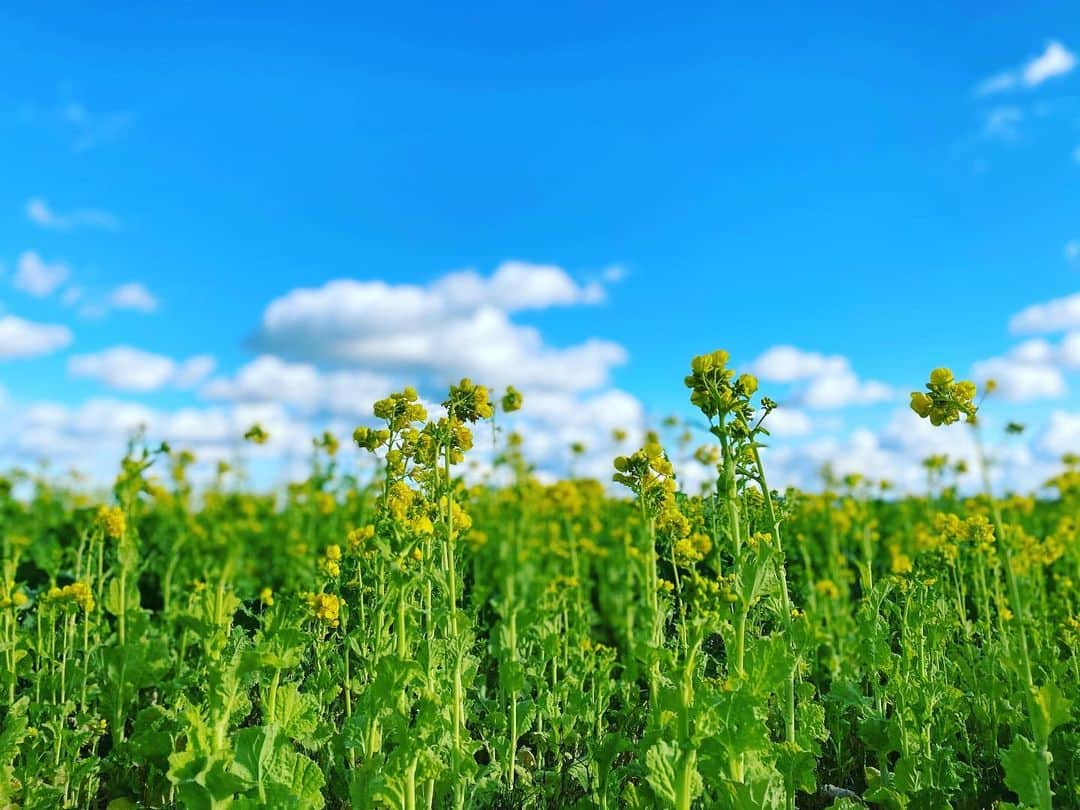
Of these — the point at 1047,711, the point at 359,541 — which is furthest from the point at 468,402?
the point at 1047,711

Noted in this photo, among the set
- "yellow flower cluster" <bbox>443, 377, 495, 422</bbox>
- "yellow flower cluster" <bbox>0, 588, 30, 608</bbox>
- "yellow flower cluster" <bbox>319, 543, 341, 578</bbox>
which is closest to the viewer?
"yellow flower cluster" <bbox>443, 377, 495, 422</bbox>

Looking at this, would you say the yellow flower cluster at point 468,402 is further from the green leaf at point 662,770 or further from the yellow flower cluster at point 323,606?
the green leaf at point 662,770

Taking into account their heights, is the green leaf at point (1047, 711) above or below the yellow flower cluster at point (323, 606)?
below

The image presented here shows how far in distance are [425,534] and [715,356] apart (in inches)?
50.5

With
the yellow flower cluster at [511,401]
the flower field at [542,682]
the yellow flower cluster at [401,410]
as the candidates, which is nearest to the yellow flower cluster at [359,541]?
the flower field at [542,682]

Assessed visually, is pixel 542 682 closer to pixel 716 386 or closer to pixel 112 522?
pixel 716 386

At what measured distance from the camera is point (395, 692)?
9.92 feet

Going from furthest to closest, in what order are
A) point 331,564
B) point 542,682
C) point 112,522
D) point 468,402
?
point 112,522 < point 542,682 < point 331,564 < point 468,402

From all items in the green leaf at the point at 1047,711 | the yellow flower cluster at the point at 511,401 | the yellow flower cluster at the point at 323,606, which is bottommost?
the green leaf at the point at 1047,711

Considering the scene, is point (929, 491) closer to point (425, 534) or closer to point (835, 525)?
point (835, 525)

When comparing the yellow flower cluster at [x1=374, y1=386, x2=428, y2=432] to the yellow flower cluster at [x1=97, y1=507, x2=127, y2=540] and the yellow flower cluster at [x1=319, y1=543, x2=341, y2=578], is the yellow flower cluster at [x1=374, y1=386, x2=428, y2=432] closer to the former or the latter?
the yellow flower cluster at [x1=319, y1=543, x2=341, y2=578]

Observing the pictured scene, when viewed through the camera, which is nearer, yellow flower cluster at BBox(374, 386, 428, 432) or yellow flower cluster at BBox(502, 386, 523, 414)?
yellow flower cluster at BBox(374, 386, 428, 432)

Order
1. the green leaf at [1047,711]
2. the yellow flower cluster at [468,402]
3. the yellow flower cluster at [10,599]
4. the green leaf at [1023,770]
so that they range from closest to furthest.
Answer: the green leaf at [1047,711] < the green leaf at [1023,770] < the yellow flower cluster at [468,402] < the yellow flower cluster at [10,599]

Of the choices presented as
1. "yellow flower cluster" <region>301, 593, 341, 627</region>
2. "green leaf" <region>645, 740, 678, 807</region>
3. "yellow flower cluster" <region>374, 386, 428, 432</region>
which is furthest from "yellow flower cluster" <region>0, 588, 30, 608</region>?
"green leaf" <region>645, 740, 678, 807</region>
